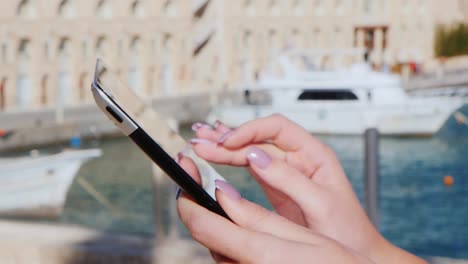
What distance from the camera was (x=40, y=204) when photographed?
37.5 ft

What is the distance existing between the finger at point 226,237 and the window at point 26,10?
22580 mm

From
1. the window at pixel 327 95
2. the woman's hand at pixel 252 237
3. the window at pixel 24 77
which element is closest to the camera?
the woman's hand at pixel 252 237

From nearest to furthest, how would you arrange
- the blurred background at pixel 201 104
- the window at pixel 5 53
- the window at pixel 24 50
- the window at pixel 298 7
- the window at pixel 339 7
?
the blurred background at pixel 201 104
the window at pixel 5 53
the window at pixel 24 50
the window at pixel 298 7
the window at pixel 339 7

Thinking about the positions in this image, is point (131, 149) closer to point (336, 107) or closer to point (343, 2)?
point (336, 107)

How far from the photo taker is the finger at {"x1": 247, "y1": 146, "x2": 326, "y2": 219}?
1480 millimetres

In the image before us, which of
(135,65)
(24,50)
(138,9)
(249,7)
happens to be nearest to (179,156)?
(24,50)

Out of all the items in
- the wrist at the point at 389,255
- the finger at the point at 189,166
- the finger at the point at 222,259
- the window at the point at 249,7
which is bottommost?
the window at the point at 249,7

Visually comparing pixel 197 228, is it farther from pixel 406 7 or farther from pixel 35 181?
pixel 406 7

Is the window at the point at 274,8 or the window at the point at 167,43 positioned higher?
the window at the point at 167,43

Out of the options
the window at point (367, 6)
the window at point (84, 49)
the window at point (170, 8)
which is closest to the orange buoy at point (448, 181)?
the window at point (84, 49)

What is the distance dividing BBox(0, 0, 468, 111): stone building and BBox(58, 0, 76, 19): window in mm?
22

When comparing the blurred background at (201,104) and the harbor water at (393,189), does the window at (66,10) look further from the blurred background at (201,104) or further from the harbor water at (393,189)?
the harbor water at (393,189)

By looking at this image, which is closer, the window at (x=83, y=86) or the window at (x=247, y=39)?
the window at (x=83, y=86)

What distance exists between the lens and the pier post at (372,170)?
3545 mm
